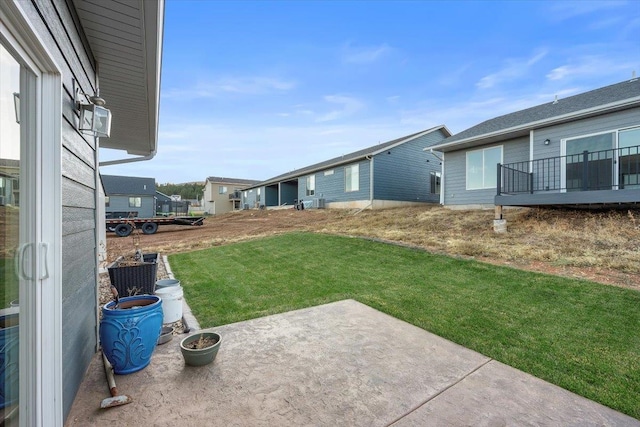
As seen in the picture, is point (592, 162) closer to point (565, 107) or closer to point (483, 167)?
point (565, 107)

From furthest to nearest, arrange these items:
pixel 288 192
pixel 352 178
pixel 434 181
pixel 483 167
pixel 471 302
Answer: pixel 288 192
pixel 434 181
pixel 352 178
pixel 483 167
pixel 471 302

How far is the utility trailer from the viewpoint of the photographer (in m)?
13.9

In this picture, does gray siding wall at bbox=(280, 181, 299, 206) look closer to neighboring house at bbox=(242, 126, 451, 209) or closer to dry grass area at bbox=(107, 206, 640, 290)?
neighboring house at bbox=(242, 126, 451, 209)

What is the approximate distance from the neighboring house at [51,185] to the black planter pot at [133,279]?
72cm

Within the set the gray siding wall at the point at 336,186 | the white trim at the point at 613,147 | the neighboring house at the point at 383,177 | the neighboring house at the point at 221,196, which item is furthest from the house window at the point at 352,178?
the neighboring house at the point at 221,196

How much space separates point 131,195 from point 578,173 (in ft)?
115

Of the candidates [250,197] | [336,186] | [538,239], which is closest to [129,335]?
[538,239]

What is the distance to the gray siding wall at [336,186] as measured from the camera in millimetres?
16250

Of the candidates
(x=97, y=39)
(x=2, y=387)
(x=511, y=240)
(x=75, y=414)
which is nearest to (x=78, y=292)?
(x=75, y=414)

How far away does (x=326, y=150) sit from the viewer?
1199 inches

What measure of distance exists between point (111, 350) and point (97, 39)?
2.64m

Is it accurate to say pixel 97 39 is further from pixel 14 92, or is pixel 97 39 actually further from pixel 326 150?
pixel 326 150

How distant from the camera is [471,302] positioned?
4.15 m

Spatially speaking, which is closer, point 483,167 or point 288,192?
point 483,167
